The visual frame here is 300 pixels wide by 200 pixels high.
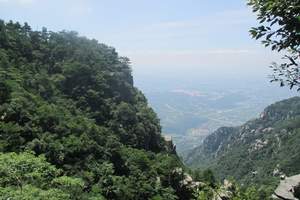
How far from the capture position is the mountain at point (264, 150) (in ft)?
389

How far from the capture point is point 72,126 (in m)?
57.6

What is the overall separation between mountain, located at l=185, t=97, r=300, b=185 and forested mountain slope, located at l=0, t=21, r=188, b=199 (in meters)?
45.5

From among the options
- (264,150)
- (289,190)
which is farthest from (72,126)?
(264,150)

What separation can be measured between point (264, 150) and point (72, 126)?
101098 millimetres

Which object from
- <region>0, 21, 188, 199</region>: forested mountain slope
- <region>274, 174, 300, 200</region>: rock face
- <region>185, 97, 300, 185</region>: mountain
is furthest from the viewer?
<region>185, 97, 300, 185</region>: mountain

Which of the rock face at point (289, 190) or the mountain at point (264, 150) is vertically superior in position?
the mountain at point (264, 150)

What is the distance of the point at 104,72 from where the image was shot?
287ft

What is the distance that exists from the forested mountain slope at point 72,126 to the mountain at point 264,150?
4555cm

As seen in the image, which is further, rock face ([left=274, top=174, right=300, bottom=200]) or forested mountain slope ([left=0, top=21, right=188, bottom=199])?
forested mountain slope ([left=0, top=21, right=188, bottom=199])

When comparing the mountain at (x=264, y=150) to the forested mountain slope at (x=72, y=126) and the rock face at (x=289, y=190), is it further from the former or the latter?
the rock face at (x=289, y=190)

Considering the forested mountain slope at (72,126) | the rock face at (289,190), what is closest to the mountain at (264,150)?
the forested mountain slope at (72,126)

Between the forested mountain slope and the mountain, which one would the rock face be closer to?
the forested mountain slope

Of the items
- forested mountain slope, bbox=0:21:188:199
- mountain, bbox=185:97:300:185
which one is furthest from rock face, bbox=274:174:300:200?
mountain, bbox=185:97:300:185

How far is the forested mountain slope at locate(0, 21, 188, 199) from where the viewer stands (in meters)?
27.8
